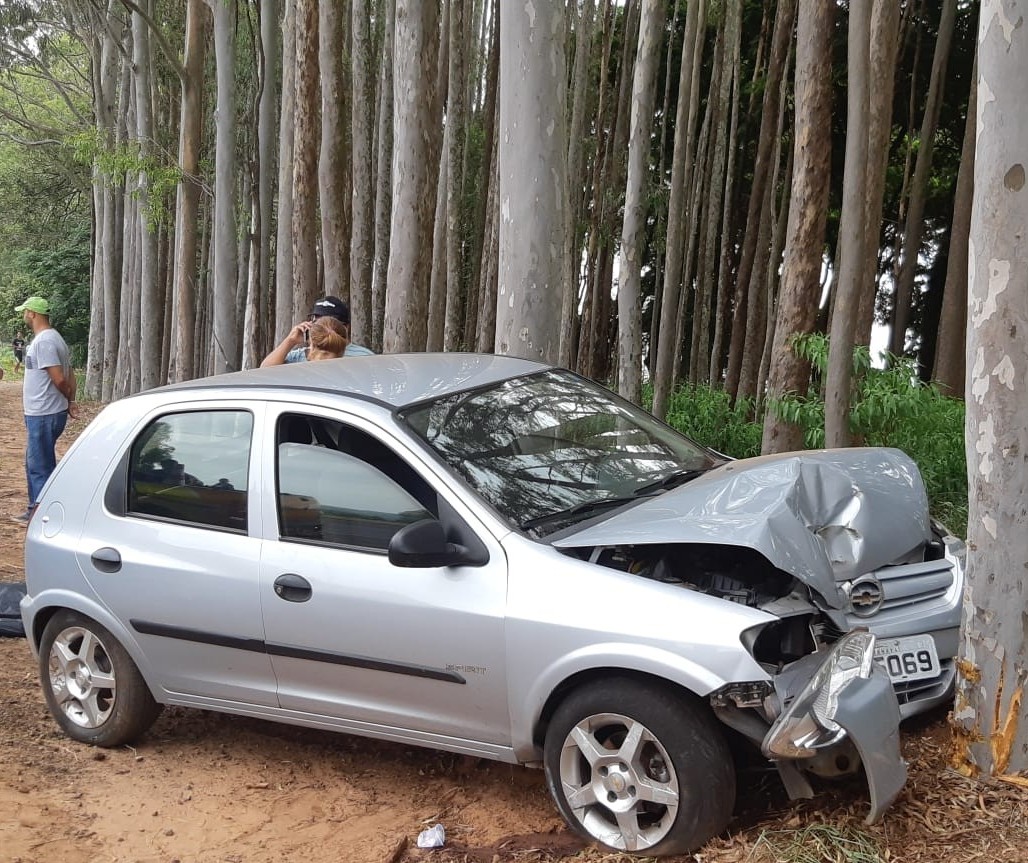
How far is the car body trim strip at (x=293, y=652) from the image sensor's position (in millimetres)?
4031

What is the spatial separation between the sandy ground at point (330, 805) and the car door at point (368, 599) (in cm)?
40

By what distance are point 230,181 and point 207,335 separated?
47.7 feet

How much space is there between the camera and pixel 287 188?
46.2 ft

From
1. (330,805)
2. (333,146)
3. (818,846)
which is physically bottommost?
(330,805)

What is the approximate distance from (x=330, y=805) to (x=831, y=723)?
2.17 metres

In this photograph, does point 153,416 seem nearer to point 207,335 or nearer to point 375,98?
point 375,98

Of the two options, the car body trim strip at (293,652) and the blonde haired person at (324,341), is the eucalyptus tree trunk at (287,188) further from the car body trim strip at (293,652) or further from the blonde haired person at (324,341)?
the car body trim strip at (293,652)

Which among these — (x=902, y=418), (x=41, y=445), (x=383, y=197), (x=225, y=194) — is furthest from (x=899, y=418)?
(x=225, y=194)

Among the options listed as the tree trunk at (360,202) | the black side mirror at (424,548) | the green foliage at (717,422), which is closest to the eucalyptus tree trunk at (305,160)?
the tree trunk at (360,202)

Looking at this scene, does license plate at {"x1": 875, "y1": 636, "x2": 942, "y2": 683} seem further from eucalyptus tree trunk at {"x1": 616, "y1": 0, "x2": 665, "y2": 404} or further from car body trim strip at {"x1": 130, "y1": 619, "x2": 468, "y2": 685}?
eucalyptus tree trunk at {"x1": 616, "y1": 0, "x2": 665, "y2": 404}

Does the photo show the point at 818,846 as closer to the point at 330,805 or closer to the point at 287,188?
the point at 330,805

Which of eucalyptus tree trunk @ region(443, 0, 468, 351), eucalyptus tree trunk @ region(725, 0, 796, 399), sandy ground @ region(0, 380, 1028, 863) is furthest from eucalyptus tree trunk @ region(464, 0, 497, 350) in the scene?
sandy ground @ region(0, 380, 1028, 863)

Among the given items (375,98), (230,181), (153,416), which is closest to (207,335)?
(375,98)

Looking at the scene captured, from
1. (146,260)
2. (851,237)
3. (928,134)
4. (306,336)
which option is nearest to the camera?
(851,237)
